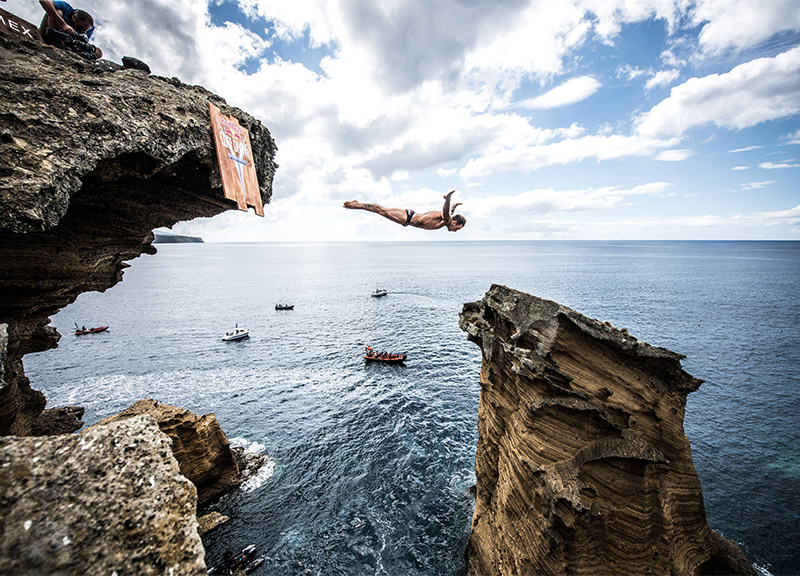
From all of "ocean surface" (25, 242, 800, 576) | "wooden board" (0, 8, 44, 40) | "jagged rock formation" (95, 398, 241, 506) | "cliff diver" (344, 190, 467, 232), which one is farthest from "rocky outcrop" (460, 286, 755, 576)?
"jagged rock formation" (95, 398, 241, 506)

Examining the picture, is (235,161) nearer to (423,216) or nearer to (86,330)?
(423,216)

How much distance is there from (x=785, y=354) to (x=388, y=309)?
5907 centimetres

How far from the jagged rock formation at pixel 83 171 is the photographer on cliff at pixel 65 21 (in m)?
1.54

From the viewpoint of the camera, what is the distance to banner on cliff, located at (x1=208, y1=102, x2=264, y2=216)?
9.30 m

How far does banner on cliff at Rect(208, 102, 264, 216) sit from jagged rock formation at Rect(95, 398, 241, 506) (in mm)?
14121

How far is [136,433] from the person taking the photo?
440 cm

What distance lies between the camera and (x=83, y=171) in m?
6.64

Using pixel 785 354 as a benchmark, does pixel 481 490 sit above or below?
above

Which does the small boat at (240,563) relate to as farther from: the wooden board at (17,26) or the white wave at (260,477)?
the wooden board at (17,26)

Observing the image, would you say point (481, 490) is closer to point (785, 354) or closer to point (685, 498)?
point (685, 498)

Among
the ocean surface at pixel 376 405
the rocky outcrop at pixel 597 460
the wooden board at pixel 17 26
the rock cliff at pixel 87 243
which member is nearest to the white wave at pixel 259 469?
the ocean surface at pixel 376 405

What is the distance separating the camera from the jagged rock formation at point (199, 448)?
1830 centimetres

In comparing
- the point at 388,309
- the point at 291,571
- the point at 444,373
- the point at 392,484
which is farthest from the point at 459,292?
the point at 291,571

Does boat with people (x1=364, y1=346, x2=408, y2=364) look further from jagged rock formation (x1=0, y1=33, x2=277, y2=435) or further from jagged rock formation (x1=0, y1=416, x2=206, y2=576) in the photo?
jagged rock formation (x1=0, y1=416, x2=206, y2=576)
